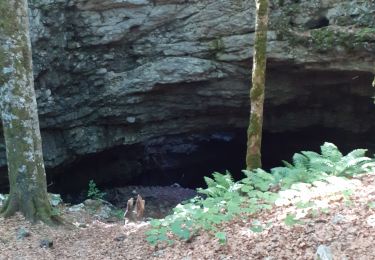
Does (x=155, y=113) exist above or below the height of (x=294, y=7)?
below

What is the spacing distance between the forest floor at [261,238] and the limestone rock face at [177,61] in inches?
268

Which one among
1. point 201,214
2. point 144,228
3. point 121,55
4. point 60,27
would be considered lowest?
point 144,228

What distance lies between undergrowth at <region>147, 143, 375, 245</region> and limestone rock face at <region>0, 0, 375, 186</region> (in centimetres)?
601

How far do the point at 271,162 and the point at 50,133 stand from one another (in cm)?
934

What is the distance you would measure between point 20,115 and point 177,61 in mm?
6918

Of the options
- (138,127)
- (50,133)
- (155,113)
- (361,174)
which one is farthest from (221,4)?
(361,174)

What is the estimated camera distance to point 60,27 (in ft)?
39.7

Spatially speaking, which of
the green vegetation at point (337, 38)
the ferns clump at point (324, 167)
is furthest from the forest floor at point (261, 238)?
the green vegetation at point (337, 38)

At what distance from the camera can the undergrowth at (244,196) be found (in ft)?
16.6

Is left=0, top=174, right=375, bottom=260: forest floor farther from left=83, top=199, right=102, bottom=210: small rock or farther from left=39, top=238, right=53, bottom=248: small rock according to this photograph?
left=83, top=199, right=102, bottom=210: small rock

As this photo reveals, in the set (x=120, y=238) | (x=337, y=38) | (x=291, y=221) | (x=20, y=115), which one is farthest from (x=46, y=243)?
(x=337, y=38)

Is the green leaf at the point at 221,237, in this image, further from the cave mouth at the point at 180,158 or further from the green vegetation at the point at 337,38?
the cave mouth at the point at 180,158

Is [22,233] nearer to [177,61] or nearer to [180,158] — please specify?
[177,61]

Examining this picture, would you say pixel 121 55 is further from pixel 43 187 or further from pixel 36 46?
pixel 43 187
